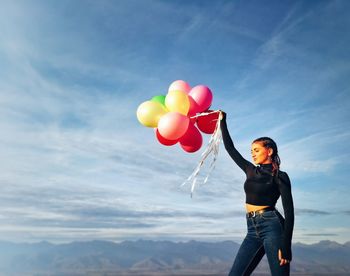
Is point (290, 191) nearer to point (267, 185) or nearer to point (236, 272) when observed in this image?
point (267, 185)

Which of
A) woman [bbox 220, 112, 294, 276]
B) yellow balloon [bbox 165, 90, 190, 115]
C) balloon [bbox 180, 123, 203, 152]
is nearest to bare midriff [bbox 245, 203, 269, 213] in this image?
woman [bbox 220, 112, 294, 276]

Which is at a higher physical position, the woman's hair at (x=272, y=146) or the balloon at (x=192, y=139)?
the balloon at (x=192, y=139)

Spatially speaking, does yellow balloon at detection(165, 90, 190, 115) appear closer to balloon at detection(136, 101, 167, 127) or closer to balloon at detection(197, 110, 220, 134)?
balloon at detection(136, 101, 167, 127)

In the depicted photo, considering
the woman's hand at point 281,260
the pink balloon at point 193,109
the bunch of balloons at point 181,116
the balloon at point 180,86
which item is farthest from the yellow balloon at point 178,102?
the woman's hand at point 281,260

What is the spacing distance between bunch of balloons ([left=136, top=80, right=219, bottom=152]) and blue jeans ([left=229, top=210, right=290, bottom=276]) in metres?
1.74

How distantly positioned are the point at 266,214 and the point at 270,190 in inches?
11.1

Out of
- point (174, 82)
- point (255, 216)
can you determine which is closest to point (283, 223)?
point (255, 216)

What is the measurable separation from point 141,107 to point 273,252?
2937mm

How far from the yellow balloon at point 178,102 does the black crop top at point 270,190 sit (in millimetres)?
1355

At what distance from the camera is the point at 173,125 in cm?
563

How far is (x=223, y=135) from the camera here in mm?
5305

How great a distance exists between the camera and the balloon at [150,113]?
19.7ft

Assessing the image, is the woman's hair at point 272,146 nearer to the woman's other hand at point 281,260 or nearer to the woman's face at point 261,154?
the woman's face at point 261,154

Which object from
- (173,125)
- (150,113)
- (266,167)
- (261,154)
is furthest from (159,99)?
(266,167)
